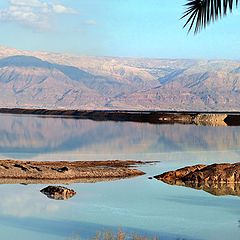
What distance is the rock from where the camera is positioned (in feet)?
67.1

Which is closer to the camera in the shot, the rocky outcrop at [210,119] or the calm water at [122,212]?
the calm water at [122,212]

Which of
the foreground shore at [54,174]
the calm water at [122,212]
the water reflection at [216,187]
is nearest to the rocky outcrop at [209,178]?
the water reflection at [216,187]

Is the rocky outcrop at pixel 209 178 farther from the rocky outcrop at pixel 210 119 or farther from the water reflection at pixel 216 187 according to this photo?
the rocky outcrop at pixel 210 119

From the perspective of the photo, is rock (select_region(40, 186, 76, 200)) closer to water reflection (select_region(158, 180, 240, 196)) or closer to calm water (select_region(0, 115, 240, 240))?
calm water (select_region(0, 115, 240, 240))

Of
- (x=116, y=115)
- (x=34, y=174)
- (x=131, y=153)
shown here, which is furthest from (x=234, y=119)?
(x=34, y=174)

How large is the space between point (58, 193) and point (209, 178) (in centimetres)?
738

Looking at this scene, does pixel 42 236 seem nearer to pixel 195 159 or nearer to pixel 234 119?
pixel 195 159

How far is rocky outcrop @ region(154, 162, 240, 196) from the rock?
5.51m

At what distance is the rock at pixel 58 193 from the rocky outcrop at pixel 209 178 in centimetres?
551

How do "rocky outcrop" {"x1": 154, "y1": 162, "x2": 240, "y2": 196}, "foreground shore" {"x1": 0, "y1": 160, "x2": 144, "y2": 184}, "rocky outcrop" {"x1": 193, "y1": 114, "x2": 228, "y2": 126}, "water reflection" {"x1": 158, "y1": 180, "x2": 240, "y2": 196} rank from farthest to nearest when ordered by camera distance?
"rocky outcrop" {"x1": 193, "y1": 114, "x2": 228, "y2": 126}
"foreground shore" {"x1": 0, "y1": 160, "x2": 144, "y2": 184}
"rocky outcrop" {"x1": 154, "y1": 162, "x2": 240, "y2": 196}
"water reflection" {"x1": 158, "y1": 180, "x2": 240, "y2": 196}

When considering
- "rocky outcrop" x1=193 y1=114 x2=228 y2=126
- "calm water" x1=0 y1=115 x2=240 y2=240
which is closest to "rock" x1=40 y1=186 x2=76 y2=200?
"calm water" x1=0 y1=115 x2=240 y2=240

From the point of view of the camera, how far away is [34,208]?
18250 millimetres

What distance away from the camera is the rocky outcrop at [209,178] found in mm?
24897

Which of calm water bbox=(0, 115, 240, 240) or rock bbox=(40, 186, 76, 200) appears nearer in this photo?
calm water bbox=(0, 115, 240, 240)
